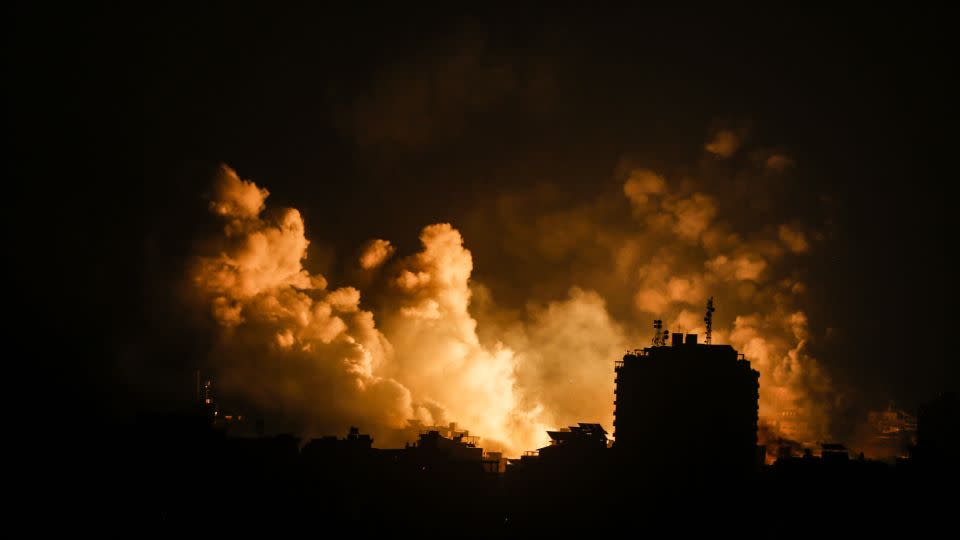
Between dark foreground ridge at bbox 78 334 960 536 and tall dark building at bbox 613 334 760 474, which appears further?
tall dark building at bbox 613 334 760 474

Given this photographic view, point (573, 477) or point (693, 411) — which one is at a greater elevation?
point (693, 411)

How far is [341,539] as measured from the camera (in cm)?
6625

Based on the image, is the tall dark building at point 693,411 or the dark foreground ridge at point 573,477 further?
the tall dark building at point 693,411

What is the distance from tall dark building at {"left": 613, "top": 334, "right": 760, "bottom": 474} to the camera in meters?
77.7

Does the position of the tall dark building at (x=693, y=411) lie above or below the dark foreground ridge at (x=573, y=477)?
above

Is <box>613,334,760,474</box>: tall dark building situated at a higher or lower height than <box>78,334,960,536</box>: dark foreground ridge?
higher

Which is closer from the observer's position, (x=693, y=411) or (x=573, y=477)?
(x=573, y=477)

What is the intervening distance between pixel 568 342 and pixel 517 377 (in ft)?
23.0

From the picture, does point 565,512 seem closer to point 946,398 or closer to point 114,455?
point 114,455

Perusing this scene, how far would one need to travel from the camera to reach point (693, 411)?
78938 millimetres

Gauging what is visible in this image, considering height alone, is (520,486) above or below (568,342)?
below

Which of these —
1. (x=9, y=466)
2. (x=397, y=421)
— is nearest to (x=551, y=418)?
(x=397, y=421)

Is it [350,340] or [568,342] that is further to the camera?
[568,342]

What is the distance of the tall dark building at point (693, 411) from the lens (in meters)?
77.7
